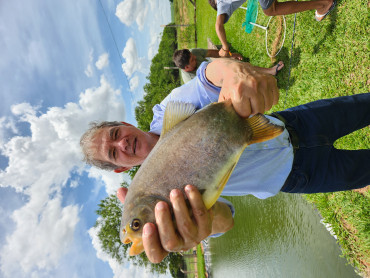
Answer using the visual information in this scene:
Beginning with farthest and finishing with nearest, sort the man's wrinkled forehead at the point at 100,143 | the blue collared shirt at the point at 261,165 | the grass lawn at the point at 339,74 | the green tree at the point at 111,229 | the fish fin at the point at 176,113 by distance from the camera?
the green tree at the point at 111,229, the grass lawn at the point at 339,74, the man's wrinkled forehead at the point at 100,143, the blue collared shirt at the point at 261,165, the fish fin at the point at 176,113

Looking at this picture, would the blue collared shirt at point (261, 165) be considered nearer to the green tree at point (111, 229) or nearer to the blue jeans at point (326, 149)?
the blue jeans at point (326, 149)

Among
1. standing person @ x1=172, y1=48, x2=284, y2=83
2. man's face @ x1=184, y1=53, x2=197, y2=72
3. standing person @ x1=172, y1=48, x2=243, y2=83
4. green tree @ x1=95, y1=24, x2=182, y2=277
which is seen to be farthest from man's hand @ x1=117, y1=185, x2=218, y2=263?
green tree @ x1=95, y1=24, x2=182, y2=277

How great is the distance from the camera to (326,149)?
264cm

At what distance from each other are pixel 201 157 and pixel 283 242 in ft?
26.5

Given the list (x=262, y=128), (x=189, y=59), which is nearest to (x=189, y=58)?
(x=189, y=59)

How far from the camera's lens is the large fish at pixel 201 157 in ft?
6.16

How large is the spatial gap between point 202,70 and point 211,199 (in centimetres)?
144

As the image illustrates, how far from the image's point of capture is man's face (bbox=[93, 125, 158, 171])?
3277mm

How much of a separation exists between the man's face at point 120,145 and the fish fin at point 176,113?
50.3 inches

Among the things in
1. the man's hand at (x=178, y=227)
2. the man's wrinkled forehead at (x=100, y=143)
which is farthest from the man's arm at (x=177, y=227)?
the man's wrinkled forehead at (x=100, y=143)

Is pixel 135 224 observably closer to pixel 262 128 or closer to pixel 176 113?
pixel 176 113

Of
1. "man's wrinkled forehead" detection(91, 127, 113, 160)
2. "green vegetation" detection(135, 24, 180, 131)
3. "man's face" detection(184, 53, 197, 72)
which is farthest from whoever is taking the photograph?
"green vegetation" detection(135, 24, 180, 131)

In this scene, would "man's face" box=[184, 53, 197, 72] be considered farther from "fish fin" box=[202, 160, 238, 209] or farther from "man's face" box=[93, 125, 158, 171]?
"fish fin" box=[202, 160, 238, 209]

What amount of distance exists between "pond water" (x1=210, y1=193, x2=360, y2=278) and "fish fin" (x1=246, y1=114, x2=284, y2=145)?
16.0 ft
